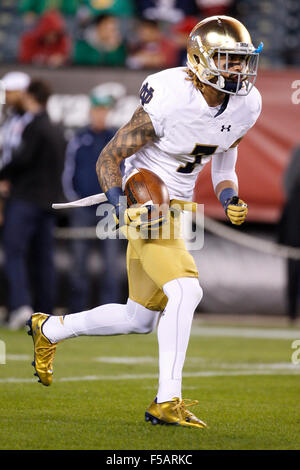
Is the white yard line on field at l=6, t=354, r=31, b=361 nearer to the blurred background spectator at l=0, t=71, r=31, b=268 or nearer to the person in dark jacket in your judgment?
the person in dark jacket

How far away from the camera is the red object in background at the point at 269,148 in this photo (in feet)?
27.4

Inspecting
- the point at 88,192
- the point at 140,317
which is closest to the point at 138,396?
the point at 140,317

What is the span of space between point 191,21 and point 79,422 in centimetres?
682

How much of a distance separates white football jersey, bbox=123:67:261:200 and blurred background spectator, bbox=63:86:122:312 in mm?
3905

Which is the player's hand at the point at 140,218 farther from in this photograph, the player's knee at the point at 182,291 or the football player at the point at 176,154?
the player's knee at the point at 182,291

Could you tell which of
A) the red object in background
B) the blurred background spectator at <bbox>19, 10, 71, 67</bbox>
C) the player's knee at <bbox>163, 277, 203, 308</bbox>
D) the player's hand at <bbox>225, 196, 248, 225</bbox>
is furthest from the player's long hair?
the blurred background spectator at <bbox>19, 10, 71, 67</bbox>

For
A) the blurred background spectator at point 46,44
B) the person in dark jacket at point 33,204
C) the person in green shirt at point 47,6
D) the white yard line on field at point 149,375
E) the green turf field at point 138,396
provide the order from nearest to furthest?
the green turf field at point 138,396, the white yard line on field at point 149,375, the person in dark jacket at point 33,204, the blurred background spectator at point 46,44, the person in green shirt at point 47,6

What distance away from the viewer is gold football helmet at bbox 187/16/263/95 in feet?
12.4

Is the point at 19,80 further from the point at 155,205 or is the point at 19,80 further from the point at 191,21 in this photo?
the point at 155,205

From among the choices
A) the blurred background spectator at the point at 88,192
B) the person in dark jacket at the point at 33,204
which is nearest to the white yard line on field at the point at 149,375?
the person in dark jacket at the point at 33,204

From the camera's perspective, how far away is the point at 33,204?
7234 millimetres

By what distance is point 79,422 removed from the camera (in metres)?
3.63

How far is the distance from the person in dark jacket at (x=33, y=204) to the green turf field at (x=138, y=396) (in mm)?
454
